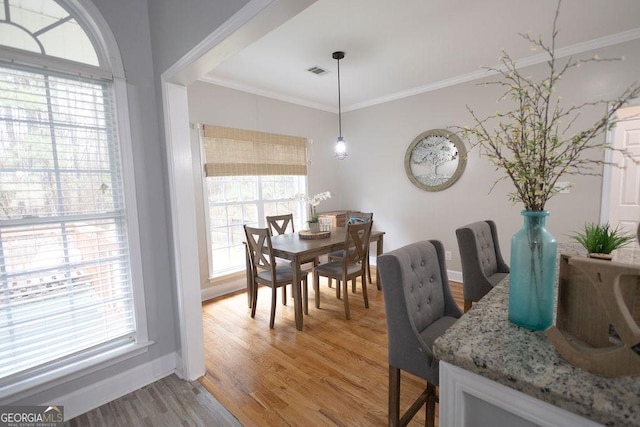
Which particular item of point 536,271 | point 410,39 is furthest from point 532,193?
point 410,39

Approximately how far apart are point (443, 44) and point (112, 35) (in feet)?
8.87

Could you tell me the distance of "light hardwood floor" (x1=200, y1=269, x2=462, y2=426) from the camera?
68.3 inches

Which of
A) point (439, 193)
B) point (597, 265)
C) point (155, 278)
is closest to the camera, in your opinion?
point (597, 265)

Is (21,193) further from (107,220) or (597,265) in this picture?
(597,265)

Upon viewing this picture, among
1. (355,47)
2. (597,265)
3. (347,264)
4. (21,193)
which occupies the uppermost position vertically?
(355,47)

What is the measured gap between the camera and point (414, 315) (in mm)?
1419

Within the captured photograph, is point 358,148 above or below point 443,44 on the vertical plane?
below

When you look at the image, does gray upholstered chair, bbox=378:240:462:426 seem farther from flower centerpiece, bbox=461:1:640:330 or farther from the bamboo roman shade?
the bamboo roman shade

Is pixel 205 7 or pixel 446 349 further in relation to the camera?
pixel 205 7

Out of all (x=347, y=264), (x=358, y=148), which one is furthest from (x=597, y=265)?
(x=358, y=148)

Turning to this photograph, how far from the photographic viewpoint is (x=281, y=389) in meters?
1.94

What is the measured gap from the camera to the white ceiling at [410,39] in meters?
2.16

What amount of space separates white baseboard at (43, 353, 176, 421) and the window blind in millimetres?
240

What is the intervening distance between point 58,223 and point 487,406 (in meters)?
2.27
